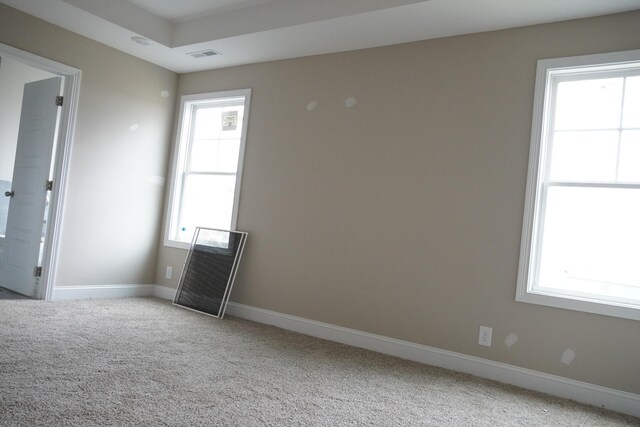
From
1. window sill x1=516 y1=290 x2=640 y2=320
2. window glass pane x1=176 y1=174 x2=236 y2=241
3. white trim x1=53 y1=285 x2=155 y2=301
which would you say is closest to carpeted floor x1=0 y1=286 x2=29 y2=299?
white trim x1=53 y1=285 x2=155 y2=301

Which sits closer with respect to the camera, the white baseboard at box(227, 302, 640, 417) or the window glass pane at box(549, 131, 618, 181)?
the white baseboard at box(227, 302, 640, 417)

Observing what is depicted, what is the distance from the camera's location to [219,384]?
2686 millimetres

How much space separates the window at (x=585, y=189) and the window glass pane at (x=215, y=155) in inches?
116

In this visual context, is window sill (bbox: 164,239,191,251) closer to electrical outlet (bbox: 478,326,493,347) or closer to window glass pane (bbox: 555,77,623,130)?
electrical outlet (bbox: 478,326,493,347)

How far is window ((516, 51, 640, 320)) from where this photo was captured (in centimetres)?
306

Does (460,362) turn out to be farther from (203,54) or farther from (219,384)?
(203,54)

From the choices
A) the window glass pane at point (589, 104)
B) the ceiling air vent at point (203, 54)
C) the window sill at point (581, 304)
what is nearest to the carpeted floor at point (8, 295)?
the ceiling air vent at point (203, 54)

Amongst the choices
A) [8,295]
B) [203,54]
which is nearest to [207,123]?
[203,54]

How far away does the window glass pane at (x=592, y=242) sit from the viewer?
10.0ft

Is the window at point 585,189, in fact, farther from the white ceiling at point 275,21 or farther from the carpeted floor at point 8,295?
the carpeted floor at point 8,295

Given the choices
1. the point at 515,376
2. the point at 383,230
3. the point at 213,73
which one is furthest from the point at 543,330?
the point at 213,73

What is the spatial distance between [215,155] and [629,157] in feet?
12.5

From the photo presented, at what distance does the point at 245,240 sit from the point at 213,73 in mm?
1923

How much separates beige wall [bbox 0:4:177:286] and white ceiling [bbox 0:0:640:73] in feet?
0.63
